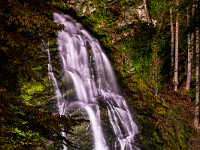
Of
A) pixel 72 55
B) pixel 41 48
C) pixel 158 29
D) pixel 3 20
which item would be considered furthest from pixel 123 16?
pixel 3 20

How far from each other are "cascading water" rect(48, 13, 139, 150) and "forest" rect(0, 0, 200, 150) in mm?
322

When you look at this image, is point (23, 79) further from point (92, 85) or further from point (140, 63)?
point (140, 63)

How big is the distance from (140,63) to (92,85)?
3.44 m

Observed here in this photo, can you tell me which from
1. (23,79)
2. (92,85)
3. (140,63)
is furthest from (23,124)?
(140,63)

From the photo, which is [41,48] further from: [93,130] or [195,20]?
[195,20]

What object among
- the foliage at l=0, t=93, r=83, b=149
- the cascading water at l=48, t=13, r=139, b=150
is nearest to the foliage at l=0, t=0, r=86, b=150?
the foliage at l=0, t=93, r=83, b=149

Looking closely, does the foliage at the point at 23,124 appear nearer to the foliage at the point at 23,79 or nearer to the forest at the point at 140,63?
the foliage at the point at 23,79

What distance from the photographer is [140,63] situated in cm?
909

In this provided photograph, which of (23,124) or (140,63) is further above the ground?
(140,63)

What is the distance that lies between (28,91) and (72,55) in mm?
3095

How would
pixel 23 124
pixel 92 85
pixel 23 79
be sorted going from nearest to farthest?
1. pixel 23 124
2. pixel 23 79
3. pixel 92 85

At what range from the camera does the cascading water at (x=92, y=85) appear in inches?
245

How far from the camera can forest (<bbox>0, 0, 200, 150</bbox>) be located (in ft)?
17.8

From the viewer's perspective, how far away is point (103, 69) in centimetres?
901
